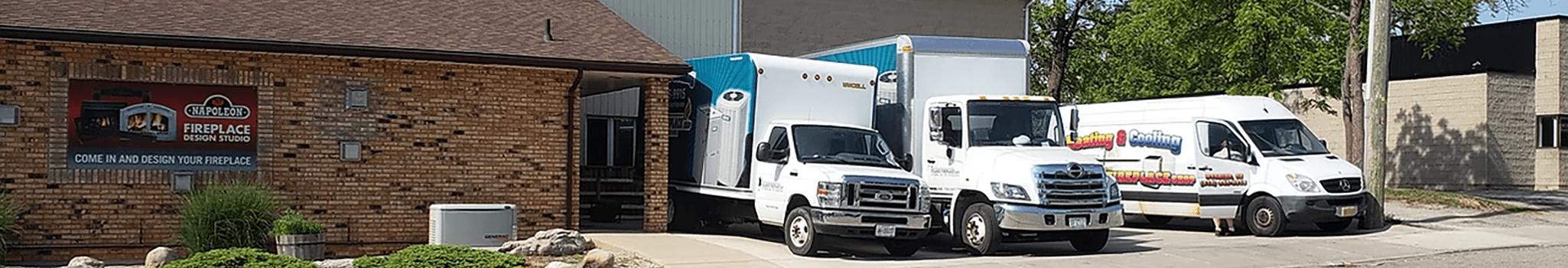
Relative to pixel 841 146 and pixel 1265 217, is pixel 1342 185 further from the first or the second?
pixel 841 146

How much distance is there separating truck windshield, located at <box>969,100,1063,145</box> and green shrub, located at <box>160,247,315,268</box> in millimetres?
8358

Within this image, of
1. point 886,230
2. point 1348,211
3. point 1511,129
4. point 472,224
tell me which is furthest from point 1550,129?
point 472,224

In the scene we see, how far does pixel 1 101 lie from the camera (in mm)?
15445

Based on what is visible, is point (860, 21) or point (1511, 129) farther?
point (1511, 129)

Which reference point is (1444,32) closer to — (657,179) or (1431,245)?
(1431,245)

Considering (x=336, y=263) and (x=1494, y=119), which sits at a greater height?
(x=1494, y=119)

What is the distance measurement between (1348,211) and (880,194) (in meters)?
8.56

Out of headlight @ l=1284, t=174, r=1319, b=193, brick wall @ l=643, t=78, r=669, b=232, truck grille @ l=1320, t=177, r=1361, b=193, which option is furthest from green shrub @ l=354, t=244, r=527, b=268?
truck grille @ l=1320, t=177, r=1361, b=193

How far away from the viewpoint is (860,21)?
2783cm

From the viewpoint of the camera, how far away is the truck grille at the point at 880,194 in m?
16.8

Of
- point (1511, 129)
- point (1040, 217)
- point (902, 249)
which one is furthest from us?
point (1511, 129)

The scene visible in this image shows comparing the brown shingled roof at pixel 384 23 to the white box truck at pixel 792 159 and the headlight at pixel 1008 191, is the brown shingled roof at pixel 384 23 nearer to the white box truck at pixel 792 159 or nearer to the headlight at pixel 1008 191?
the white box truck at pixel 792 159

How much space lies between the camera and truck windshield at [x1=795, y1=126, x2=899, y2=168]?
17.9 metres

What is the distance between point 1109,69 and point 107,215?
39.0 meters
